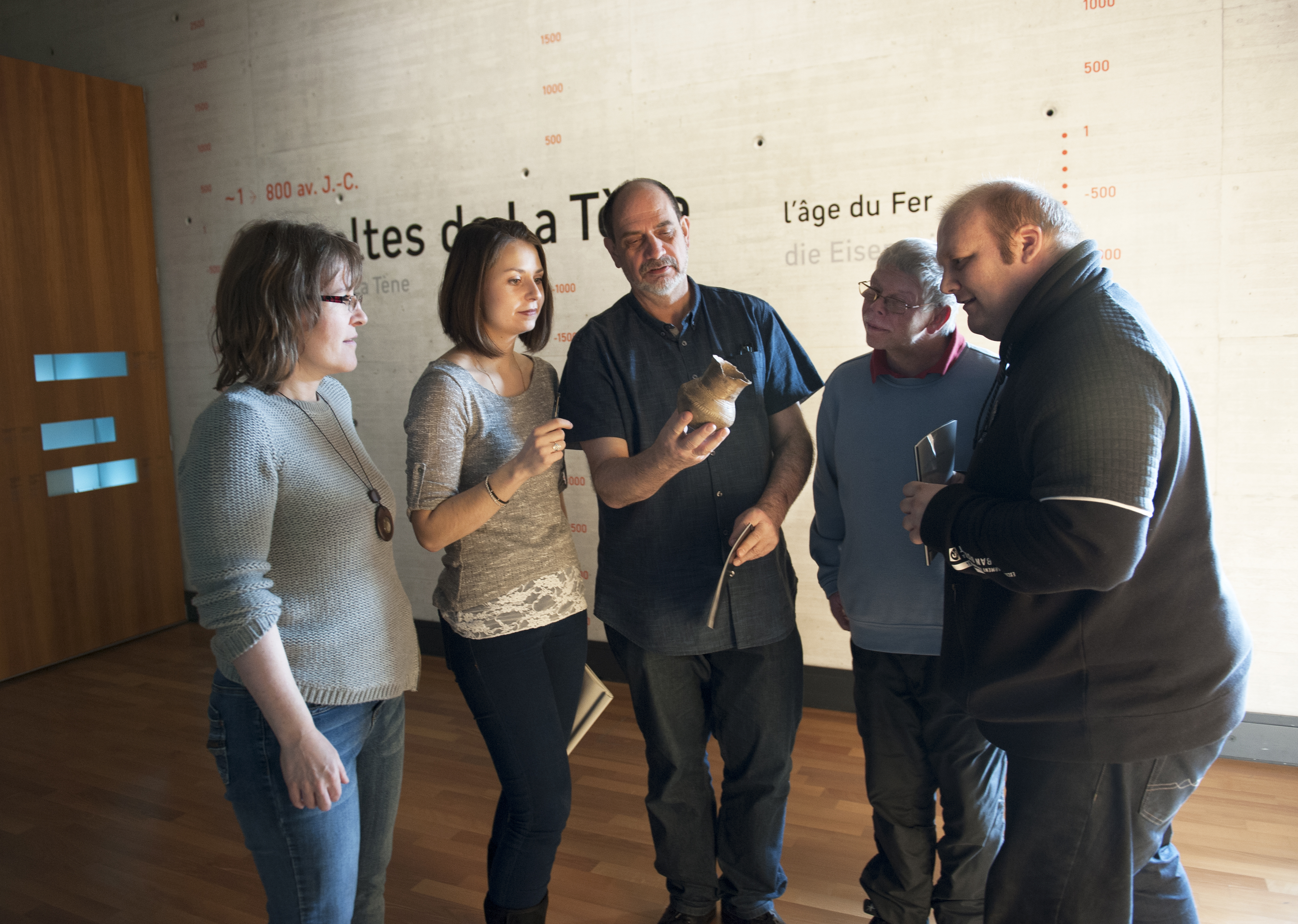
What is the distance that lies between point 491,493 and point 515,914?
872 mm

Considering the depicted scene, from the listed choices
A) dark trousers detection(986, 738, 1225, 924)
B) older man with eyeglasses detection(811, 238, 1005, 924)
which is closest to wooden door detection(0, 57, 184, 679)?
older man with eyeglasses detection(811, 238, 1005, 924)

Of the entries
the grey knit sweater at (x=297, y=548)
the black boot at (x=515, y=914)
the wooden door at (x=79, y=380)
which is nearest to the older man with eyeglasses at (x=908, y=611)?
the black boot at (x=515, y=914)

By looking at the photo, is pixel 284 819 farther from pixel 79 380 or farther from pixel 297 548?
pixel 79 380

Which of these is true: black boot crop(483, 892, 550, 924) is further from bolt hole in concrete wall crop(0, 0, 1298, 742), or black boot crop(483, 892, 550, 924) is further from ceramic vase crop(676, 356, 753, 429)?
bolt hole in concrete wall crop(0, 0, 1298, 742)

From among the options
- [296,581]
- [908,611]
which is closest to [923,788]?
[908,611]

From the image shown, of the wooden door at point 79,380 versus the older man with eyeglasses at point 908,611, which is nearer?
the older man with eyeglasses at point 908,611

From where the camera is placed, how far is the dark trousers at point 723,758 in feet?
6.17

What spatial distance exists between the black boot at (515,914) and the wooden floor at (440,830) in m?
0.44

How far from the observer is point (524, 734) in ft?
5.49

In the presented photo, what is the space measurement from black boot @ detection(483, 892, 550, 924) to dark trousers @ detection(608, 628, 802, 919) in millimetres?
316

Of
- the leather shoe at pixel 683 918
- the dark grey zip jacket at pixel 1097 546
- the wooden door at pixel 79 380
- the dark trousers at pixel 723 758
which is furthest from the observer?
the wooden door at pixel 79 380

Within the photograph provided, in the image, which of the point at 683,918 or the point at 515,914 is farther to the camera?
the point at 683,918

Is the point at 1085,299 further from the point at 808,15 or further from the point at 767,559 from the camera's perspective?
the point at 808,15

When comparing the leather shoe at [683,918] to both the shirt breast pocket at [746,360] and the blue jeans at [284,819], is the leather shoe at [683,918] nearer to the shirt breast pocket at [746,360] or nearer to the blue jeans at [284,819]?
the blue jeans at [284,819]
